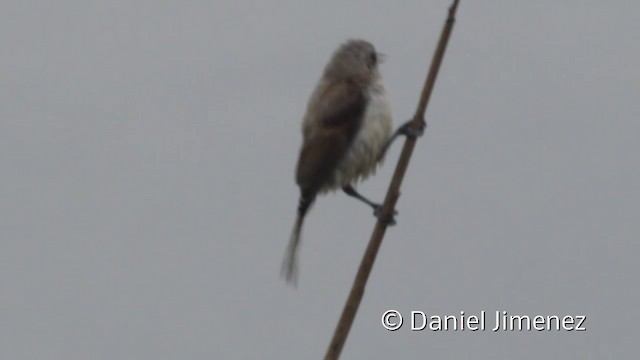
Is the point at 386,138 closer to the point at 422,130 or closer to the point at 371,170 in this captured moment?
the point at 371,170

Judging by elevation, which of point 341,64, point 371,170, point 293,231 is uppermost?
point 341,64

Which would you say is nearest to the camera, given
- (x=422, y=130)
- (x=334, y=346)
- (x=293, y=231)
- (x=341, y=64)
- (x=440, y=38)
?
(x=334, y=346)

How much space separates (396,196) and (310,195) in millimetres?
2707

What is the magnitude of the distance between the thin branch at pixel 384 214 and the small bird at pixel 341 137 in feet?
8.06

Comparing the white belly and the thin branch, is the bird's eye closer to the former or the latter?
the white belly

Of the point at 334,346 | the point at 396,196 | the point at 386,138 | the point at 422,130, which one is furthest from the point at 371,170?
the point at 334,346

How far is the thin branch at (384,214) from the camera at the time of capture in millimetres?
5991

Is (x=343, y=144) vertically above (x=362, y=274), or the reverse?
(x=343, y=144)

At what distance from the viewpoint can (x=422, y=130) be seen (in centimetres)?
734

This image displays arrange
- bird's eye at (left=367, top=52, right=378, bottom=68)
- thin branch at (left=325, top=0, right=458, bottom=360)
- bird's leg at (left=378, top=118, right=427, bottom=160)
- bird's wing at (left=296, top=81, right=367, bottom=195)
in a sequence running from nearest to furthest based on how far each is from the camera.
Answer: thin branch at (left=325, top=0, right=458, bottom=360)
bird's leg at (left=378, top=118, right=427, bottom=160)
bird's wing at (left=296, top=81, right=367, bottom=195)
bird's eye at (left=367, top=52, right=378, bottom=68)

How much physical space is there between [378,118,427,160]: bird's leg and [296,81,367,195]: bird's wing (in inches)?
8.2

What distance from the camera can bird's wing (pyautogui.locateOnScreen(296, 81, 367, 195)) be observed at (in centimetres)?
927

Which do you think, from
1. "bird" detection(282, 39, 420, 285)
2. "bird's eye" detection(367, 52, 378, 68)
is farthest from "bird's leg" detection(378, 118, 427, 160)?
"bird's eye" detection(367, 52, 378, 68)

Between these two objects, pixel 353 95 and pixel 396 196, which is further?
pixel 353 95
